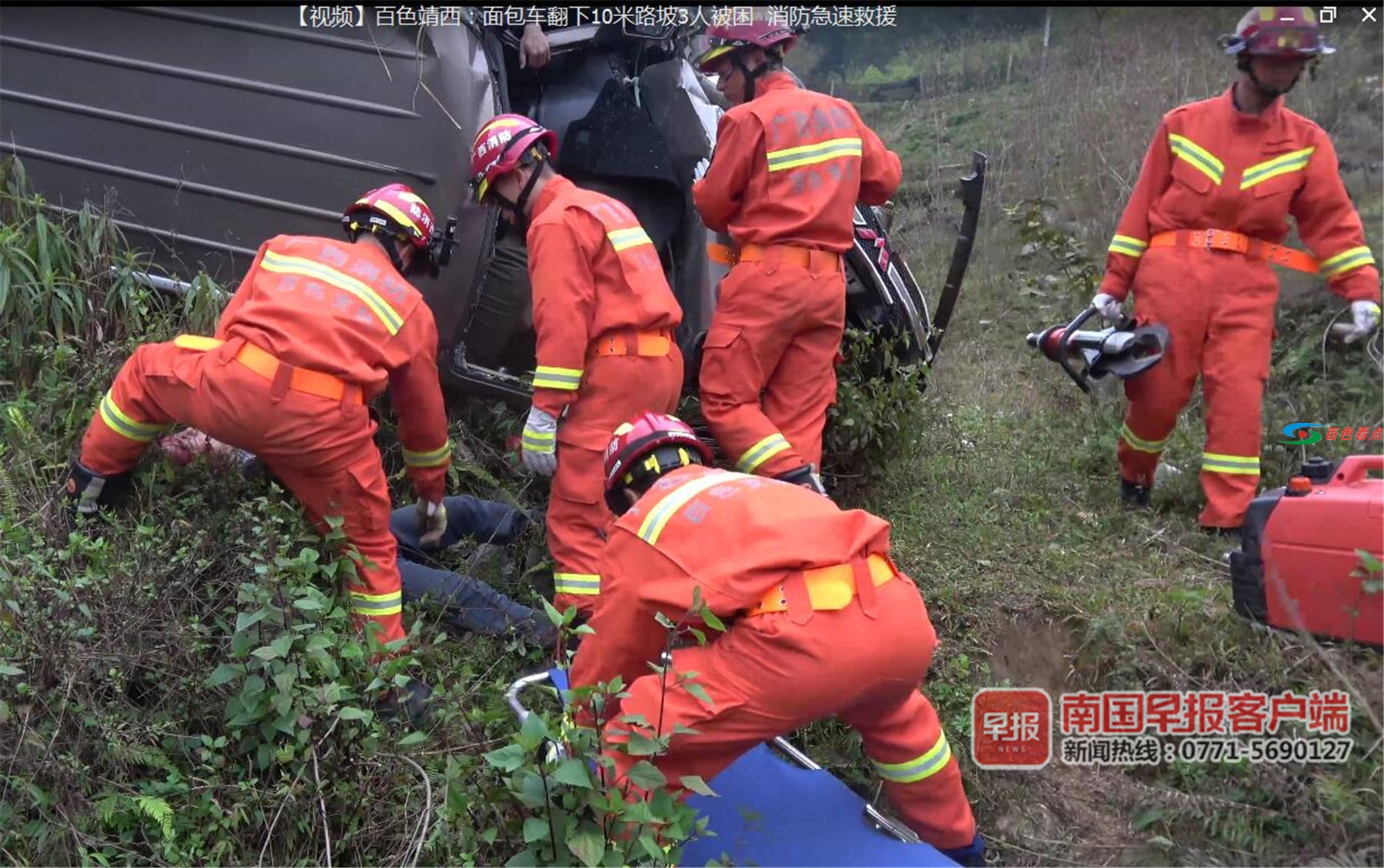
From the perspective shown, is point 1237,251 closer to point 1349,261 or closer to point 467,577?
point 1349,261

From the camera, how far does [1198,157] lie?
4.36m

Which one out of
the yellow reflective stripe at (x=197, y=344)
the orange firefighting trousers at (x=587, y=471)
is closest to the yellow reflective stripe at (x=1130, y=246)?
the orange firefighting trousers at (x=587, y=471)

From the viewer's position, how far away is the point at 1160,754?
3.21 meters

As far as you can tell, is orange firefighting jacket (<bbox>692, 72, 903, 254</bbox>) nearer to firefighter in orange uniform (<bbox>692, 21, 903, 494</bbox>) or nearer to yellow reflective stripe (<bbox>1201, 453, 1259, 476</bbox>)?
firefighter in orange uniform (<bbox>692, 21, 903, 494</bbox>)

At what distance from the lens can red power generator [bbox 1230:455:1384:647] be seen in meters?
2.89

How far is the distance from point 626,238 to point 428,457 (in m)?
0.96

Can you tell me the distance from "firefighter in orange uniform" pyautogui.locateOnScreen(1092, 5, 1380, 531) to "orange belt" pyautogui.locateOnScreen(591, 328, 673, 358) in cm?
189

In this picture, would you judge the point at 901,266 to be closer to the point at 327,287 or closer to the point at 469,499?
the point at 469,499

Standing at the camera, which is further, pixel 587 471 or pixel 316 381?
pixel 587 471

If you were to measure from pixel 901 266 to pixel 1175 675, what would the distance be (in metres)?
2.22

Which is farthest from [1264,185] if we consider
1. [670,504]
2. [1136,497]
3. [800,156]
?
[670,504]

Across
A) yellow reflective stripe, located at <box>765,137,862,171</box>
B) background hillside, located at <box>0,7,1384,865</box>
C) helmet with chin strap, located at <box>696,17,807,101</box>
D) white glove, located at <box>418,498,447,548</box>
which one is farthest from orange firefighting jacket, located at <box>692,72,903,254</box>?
white glove, located at <box>418,498,447,548</box>

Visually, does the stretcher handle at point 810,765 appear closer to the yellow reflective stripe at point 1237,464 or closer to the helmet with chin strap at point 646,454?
the helmet with chin strap at point 646,454

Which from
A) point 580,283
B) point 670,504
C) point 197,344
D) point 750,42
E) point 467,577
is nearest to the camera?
point 670,504
